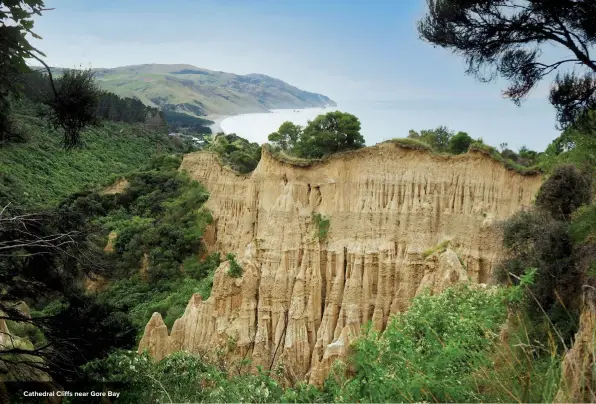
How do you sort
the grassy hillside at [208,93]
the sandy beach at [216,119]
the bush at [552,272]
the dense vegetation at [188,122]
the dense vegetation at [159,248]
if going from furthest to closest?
the grassy hillside at [208,93], the sandy beach at [216,119], the dense vegetation at [188,122], the dense vegetation at [159,248], the bush at [552,272]

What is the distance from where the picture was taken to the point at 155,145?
61.7m

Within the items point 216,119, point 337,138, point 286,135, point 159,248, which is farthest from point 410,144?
point 216,119

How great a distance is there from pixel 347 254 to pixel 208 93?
410ft

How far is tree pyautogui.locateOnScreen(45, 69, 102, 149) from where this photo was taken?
7691 mm

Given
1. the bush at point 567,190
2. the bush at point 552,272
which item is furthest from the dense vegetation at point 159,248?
the bush at point 552,272

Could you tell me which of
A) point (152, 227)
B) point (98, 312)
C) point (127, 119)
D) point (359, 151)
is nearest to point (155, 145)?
point (127, 119)

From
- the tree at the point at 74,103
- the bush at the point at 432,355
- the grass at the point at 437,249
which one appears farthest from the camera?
the grass at the point at 437,249

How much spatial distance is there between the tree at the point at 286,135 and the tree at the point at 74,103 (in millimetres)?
29367

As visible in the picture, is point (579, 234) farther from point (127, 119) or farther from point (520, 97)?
point (127, 119)

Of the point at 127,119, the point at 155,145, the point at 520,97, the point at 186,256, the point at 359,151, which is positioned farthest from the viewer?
the point at 127,119

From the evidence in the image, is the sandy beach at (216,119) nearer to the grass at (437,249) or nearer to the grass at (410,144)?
the grass at (410,144)

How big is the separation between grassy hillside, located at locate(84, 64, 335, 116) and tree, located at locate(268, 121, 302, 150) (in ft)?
223

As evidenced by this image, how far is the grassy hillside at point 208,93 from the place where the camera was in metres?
120

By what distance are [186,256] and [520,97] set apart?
22442mm
